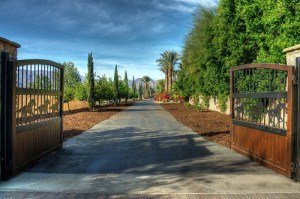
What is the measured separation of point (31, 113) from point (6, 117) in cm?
141

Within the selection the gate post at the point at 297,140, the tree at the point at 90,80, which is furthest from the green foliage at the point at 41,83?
the tree at the point at 90,80

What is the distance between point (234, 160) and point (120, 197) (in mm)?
4112

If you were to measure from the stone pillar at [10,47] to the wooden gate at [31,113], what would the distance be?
43cm

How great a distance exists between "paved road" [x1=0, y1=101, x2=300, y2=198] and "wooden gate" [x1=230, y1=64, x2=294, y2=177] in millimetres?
320

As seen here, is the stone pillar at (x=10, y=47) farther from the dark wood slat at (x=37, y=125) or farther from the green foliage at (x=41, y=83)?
the dark wood slat at (x=37, y=125)

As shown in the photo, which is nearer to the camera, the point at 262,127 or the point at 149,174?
the point at 149,174

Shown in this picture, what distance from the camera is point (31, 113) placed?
27.0 ft

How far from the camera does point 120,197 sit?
18.7 ft

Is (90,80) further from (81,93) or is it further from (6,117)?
(6,117)

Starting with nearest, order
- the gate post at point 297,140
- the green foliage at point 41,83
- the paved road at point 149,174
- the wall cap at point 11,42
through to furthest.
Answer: the paved road at point 149,174
the gate post at point 297,140
the wall cap at point 11,42
the green foliage at point 41,83

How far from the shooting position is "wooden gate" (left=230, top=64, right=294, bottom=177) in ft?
22.9

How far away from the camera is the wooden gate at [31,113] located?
6.89 metres

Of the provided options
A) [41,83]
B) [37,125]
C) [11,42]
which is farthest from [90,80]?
[11,42]

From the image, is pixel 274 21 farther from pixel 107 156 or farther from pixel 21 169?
pixel 21 169
